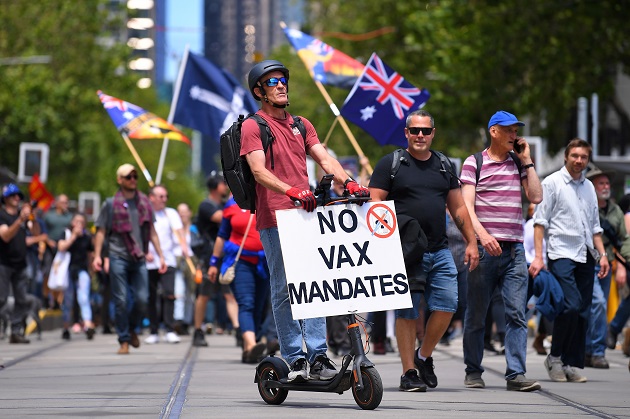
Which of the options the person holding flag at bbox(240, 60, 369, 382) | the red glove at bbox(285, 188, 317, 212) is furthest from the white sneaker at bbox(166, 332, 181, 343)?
the red glove at bbox(285, 188, 317, 212)

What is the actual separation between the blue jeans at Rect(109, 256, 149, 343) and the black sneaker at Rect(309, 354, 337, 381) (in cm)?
735

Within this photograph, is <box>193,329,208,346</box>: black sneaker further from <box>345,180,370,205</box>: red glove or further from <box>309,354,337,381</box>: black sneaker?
<box>345,180,370,205</box>: red glove

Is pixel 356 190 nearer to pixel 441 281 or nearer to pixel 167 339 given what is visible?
pixel 441 281

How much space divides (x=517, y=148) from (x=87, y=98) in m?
46.3

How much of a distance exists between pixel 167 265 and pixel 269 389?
1084 centimetres

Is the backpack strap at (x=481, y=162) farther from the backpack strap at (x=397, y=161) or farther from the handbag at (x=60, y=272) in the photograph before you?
the handbag at (x=60, y=272)

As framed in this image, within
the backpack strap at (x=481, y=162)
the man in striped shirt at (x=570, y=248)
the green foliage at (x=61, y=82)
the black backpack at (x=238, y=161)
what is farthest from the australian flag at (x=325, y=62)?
the green foliage at (x=61, y=82)

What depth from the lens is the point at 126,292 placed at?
1680 cm

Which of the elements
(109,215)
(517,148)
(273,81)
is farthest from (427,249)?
(109,215)

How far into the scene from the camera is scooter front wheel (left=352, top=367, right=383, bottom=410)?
30.5 ft

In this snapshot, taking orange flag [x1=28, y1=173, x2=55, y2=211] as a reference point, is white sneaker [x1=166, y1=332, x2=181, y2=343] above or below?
below

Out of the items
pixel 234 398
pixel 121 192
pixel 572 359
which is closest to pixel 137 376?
pixel 234 398

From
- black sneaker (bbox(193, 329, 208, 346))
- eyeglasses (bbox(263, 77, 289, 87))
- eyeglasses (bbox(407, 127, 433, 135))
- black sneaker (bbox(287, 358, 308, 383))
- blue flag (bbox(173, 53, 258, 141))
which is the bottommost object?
black sneaker (bbox(193, 329, 208, 346))

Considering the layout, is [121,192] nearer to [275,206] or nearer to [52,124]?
[275,206]
